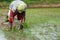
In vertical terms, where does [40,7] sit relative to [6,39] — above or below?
below

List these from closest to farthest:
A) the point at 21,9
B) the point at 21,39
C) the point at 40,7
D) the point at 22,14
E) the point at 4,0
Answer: the point at 21,39 → the point at 21,9 → the point at 22,14 → the point at 40,7 → the point at 4,0

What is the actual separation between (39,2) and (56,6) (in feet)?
4.86

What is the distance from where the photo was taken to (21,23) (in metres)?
7.97

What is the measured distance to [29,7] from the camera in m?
20.1

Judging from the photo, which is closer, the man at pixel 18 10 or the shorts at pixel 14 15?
the man at pixel 18 10

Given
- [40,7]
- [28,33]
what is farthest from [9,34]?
[40,7]

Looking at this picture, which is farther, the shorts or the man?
the shorts

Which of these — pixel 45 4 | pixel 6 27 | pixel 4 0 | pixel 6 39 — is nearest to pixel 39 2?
pixel 45 4

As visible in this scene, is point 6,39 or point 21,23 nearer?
point 6,39

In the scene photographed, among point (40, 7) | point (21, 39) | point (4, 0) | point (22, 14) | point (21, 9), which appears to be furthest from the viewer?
point (4, 0)

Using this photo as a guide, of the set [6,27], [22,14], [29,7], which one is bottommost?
[29,7]

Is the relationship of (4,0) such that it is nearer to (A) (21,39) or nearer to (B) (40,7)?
(B) (40,7)

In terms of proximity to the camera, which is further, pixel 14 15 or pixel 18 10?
pixel 14 15

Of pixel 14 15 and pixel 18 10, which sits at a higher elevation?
pixel 18 10
